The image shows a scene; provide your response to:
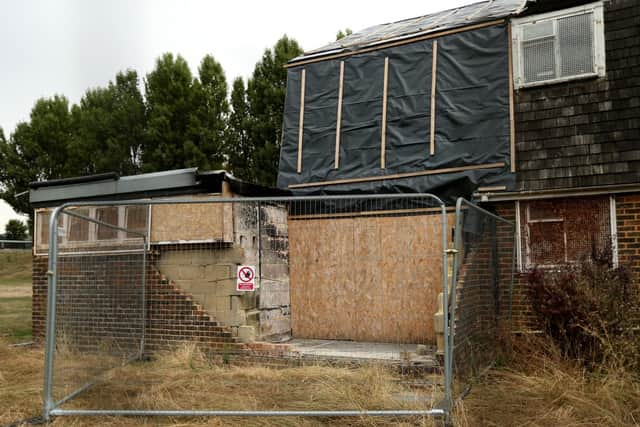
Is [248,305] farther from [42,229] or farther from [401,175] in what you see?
[42,229]

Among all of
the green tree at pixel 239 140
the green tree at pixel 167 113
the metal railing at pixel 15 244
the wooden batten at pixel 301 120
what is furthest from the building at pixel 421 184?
the metal railing at pixel 15 244

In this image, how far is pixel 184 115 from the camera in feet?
84.9

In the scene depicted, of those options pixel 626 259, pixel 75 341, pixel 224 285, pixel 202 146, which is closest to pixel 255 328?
pixel 224 285

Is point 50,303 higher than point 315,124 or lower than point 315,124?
lower

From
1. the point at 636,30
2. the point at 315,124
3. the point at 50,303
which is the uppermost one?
the point at 636,30

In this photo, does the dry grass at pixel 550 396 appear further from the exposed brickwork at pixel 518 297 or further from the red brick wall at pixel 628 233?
the exposed brickwork at pixel 518 297

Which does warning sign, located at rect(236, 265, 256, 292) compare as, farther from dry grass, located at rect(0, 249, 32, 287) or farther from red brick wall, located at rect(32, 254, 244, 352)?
dry grass, located at rect(0, 249, 32, 287)

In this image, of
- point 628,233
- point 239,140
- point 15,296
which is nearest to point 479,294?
point 628,233

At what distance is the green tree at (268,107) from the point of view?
24.0 meters

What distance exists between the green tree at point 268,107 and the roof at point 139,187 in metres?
13.5

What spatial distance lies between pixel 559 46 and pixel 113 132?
22.4 m

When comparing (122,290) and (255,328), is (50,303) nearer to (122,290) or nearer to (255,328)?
(122,290)

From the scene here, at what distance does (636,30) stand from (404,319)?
5.45 metres

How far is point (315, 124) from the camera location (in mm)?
11336
